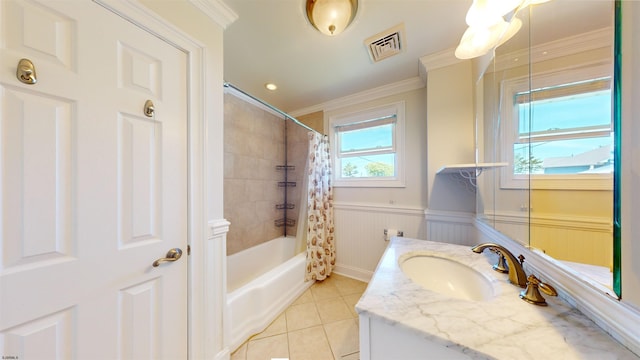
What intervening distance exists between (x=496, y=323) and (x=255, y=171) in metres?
2.29

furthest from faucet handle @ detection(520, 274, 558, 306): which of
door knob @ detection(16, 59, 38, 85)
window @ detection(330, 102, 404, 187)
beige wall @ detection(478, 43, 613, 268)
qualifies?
door knob @ detection(16, 59, 38, 85)

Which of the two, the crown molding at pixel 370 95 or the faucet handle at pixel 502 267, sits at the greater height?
the crown molding at pixel 370 95

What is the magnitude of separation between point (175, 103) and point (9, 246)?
747 mm

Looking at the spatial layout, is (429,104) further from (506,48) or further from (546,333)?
(546,333)

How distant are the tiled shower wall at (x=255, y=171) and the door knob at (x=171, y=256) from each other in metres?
1.05

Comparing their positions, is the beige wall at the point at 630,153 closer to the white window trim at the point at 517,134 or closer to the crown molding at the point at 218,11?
the white window trim at the point at 517,134

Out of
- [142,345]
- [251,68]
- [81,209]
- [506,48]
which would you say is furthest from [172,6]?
[506,48]

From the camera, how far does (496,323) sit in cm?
54

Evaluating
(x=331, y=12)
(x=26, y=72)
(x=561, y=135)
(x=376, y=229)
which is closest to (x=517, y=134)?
(x=561, y=135)

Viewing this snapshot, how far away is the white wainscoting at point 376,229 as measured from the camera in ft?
5.31

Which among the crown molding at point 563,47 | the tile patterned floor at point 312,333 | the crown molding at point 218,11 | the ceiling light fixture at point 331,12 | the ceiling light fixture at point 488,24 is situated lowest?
the tile patterned floor at point 312,333

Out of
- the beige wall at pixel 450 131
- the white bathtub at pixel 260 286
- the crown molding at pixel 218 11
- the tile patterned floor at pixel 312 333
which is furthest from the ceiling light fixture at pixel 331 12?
the tile patterned floor at pixel 312 333

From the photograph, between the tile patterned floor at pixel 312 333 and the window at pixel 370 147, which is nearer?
the tile patterned floor at pixel 312 333

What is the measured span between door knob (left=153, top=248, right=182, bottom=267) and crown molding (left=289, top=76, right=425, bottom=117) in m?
2.13
